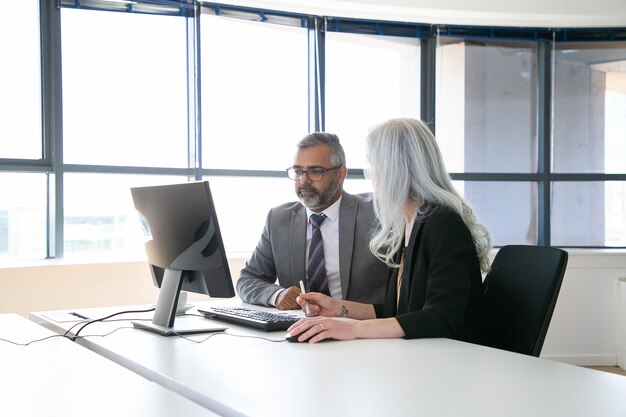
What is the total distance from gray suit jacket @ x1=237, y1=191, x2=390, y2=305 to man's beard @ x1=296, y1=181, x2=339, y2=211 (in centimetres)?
7

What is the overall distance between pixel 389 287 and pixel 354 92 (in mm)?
2873

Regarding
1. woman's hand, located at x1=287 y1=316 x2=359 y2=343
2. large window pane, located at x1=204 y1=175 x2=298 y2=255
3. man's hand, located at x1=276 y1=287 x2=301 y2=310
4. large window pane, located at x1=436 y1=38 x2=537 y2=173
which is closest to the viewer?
woman's hand, located at x1=287 y1=316 x2=359 y2=343

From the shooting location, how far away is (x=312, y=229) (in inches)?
113

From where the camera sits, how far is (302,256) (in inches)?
111

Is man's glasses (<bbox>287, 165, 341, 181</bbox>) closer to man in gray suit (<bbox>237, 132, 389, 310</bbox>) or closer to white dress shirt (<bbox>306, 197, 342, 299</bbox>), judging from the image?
man in gray suit (<bbox>237, 132, 389, 310</bbox>)

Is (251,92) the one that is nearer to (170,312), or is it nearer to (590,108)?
(590,108)

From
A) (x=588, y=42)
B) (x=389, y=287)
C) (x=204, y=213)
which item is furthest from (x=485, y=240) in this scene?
(x=588, y=42)

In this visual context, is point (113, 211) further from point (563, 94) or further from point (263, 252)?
point (563, 94)

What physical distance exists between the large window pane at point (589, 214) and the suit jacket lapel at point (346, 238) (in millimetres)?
2874

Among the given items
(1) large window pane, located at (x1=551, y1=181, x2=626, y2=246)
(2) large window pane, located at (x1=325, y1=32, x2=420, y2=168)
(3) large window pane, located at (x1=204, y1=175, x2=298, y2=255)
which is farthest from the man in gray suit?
(1) large window pane, located at (x1=551, y1=181, x2=626, y2=246)

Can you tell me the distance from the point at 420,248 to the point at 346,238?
0.78 meters

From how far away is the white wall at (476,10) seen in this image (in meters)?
4.55

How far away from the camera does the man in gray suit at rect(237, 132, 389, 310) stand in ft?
9.11

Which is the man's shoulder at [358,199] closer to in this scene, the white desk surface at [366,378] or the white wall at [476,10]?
the white desk surface at [366,378]
